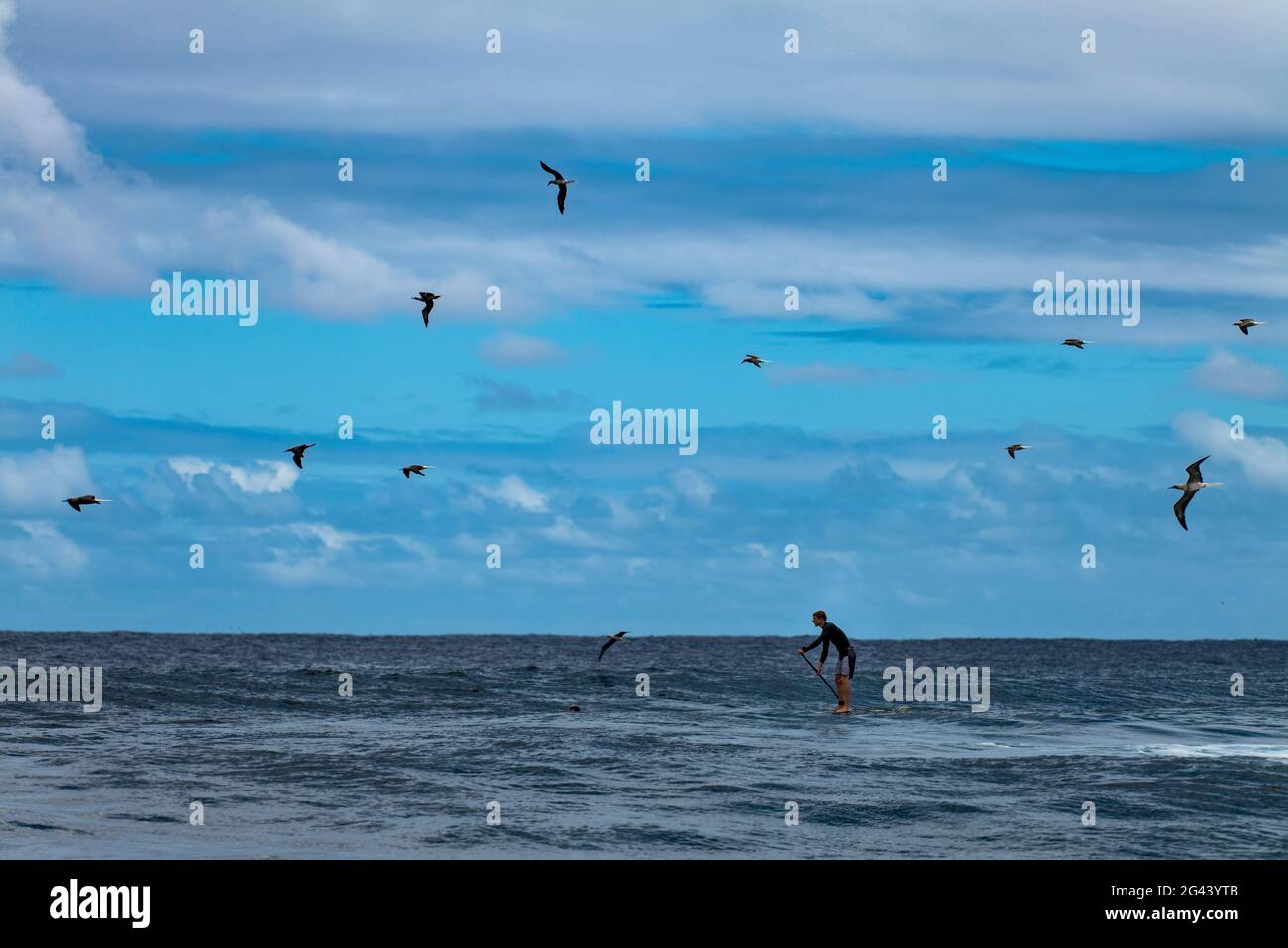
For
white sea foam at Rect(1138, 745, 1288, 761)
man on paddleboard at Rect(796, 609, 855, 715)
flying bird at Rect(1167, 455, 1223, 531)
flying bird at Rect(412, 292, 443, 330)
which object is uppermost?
flying bird at Rect(412, 292, 443, 330)

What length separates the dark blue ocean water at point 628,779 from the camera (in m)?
14.4

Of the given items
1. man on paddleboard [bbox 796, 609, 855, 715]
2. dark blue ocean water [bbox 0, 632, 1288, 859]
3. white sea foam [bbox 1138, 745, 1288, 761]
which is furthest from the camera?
Answer: man on paddleboard [bbox 796, 609, 855, 715]

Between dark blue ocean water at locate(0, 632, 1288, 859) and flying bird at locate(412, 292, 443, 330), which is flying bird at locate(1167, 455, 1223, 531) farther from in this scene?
flying bird at locate(412, 292, 443, 330)

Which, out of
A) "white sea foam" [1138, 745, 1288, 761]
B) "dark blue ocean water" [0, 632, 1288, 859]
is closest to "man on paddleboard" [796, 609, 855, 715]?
"dark blue ocean water" [0, 632, 1288, 859]

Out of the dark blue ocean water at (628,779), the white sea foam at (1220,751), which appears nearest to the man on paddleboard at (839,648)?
the dark blue ocean water at (628,779)

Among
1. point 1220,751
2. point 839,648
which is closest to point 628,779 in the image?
point 839,648

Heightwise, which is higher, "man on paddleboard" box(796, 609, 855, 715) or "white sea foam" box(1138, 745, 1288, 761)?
"man on paddleboard" box(796, 609, 855, 715)

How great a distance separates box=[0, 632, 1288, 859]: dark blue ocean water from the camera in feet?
47.3

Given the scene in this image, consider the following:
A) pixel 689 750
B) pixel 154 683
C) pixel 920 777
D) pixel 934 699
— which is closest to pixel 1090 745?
pixel 920 777

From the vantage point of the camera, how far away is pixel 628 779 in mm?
18625
